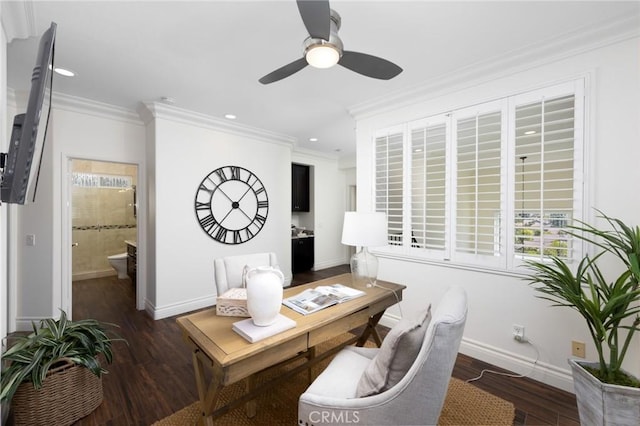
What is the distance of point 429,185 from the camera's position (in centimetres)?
277

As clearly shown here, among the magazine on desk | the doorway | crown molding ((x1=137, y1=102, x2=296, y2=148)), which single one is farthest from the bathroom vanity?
the magazine on desk

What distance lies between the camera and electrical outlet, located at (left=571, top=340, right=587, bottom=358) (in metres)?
1.96

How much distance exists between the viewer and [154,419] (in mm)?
1755

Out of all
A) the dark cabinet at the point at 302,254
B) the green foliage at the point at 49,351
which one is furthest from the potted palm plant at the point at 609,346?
the dark cabinet at the point at 302,254

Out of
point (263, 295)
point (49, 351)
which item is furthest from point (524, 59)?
point (49, 351)

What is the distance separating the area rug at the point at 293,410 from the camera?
1.73 m

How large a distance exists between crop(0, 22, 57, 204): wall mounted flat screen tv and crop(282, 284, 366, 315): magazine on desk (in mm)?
1508

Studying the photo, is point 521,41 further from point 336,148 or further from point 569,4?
point 336,148

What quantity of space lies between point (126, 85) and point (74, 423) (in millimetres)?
2813

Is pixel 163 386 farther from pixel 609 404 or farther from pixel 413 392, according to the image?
pixel 609 404

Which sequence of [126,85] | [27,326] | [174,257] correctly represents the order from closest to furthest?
1. [126,85]
2. [27,326]
3. [174,257]

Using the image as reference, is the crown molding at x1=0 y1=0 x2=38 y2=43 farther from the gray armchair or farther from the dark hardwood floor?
the gray armchair

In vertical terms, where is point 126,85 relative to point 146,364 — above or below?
above

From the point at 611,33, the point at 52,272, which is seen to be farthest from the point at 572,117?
the point at 52,272
